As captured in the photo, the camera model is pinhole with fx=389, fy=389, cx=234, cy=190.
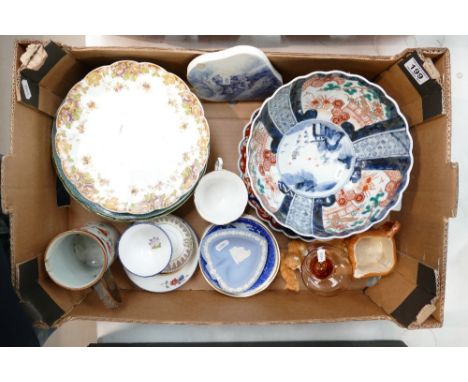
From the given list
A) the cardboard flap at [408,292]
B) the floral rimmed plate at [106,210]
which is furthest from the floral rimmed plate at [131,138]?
the cardboard flap at [408,292]

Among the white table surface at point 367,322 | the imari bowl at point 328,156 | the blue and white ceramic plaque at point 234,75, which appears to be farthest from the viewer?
the white table surface at point 367,322

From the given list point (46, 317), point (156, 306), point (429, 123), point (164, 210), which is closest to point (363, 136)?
point (429, 123)

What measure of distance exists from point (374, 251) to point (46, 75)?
0.69m

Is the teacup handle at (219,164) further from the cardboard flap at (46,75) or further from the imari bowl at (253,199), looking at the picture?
the cardboard flap at (46,75)

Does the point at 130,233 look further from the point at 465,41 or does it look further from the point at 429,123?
the point at 465,41

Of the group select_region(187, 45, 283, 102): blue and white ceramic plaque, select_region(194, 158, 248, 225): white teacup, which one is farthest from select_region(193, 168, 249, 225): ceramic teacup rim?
select_region(187, 45, 283, 102): blue and white ceramic plaque

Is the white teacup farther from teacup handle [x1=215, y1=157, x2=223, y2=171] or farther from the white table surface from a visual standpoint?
the white table surface

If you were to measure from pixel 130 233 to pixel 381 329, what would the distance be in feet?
1.89

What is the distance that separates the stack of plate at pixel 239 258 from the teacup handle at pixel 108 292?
0.17 m

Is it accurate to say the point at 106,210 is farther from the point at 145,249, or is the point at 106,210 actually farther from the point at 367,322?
the point at 367,322

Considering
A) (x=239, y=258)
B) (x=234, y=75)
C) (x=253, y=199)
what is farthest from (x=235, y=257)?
(x=234, y=75)

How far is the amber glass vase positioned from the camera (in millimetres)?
756

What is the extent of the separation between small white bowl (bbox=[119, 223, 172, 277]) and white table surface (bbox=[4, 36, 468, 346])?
199mm

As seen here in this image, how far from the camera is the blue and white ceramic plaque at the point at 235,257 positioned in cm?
76
